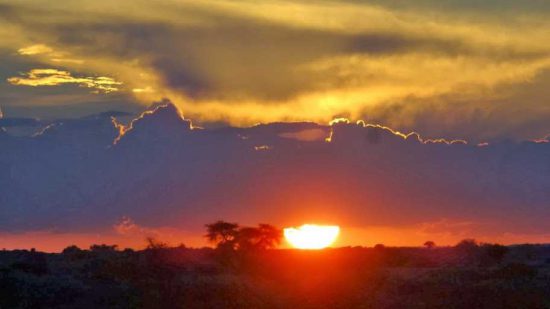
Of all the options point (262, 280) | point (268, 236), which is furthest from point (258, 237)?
point (262, 280)

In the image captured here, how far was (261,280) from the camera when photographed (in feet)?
296

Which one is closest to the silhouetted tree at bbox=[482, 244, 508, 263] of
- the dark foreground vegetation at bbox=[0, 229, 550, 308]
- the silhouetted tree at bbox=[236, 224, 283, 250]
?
the dark foreground vegetation at bbox=[0, 229, 550, 308]

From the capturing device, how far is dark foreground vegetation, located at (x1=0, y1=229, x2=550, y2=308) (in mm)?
71375

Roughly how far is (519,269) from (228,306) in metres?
36.0

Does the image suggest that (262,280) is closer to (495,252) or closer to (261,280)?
(261,280)

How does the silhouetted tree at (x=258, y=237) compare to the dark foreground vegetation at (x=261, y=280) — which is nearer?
the dark foreground vegetation at (x=261, y=280)

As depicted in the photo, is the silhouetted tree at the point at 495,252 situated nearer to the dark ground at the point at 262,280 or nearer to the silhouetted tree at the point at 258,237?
the dark ground at the point at 262,280

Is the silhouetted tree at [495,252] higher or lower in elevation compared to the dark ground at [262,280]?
higher

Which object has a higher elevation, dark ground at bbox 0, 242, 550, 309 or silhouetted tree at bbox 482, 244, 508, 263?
silhouetted tree at bbox 482, 244, 508, 263

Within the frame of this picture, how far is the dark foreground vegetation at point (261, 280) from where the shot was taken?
234 ft

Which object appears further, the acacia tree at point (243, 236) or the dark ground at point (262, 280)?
the acacia tree at point (243, 236)

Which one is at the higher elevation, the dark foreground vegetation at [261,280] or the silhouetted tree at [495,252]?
the silhouetted tree at [495,252]

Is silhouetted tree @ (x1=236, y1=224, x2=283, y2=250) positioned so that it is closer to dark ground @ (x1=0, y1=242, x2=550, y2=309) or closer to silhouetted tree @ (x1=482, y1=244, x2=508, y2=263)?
dark ground @ (x1=0, y1=242, x2=550, y2=309)

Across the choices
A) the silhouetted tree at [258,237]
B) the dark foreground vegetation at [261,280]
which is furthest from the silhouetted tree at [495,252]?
the silhouetted tree at [258,237]
